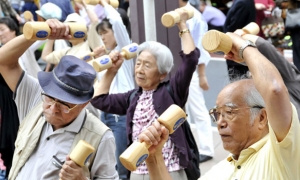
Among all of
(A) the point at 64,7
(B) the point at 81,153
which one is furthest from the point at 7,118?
(B) the point at 81,153

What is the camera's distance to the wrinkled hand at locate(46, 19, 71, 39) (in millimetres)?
4211

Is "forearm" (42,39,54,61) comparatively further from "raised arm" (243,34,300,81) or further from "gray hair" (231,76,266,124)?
"gray hair" (231,76,266,124)

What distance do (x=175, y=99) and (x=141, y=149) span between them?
6.22ft

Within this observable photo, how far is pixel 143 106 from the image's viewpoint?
496cm

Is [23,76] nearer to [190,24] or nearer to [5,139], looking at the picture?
[5,139]

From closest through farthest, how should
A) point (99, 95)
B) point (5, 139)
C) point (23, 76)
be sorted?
point (23, 76)
point (99, 95)
point (5, 139)

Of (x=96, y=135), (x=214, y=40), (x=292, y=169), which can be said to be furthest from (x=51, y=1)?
(x=292, y=169)

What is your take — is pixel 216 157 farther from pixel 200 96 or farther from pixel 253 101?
pixel 253 101

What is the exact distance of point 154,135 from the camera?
3.15m

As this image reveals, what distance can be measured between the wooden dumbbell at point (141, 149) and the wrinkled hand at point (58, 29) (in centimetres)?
131

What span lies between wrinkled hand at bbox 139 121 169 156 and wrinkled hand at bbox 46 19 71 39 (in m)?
1.33

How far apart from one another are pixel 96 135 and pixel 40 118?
450mm

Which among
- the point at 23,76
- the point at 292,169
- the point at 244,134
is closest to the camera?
the point at 292,169

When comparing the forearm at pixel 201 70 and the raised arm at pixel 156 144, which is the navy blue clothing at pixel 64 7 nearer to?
the forearm at pixel 201 70
